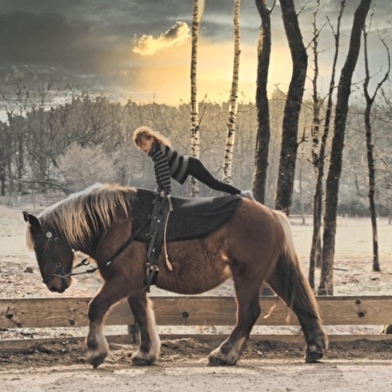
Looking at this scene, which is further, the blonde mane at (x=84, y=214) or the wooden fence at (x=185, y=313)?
the wooden fence at (x=185, y=313)

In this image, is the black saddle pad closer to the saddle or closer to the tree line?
the saddle

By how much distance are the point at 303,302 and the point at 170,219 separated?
1.61 meters

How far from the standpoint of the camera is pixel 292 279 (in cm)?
665

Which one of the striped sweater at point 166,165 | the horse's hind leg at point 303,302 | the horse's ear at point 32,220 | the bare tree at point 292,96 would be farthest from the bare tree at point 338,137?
the horse's ear at point 32,220

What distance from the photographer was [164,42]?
2775 centimetres

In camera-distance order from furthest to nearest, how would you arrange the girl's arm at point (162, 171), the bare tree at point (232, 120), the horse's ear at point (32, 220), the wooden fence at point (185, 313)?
the bare tree at point (232, 120) < the wooden fence at point (185, 313) < the girl's arm at point (162, 171) < the horse's ear at point (32, 220)

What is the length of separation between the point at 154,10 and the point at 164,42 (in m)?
1.65

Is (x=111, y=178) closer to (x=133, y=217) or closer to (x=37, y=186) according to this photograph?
(x=37, y=186)

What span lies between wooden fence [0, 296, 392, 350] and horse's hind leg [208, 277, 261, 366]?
90 cm

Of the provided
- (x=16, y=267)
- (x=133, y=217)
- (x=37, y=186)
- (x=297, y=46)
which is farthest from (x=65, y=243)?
(x=37, y=186)

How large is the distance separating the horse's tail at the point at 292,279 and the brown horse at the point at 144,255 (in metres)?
0.02

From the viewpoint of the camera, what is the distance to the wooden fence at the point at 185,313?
6.94 m

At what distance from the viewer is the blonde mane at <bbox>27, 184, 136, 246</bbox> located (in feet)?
20.6

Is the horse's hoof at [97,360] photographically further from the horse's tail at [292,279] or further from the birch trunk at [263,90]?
the birch trunk at [263,90]
